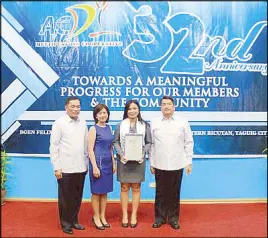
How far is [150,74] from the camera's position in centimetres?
413

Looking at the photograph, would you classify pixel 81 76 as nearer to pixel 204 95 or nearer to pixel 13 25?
pixel 13 25

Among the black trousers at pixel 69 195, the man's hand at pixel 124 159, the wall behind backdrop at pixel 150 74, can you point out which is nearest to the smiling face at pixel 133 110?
the man's hand at pixel 124 159

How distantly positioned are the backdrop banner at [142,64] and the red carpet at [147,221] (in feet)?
2.01

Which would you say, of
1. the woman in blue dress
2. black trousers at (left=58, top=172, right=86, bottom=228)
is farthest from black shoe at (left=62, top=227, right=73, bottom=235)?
the woman in blue dress

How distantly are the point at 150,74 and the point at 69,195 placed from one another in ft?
5.33

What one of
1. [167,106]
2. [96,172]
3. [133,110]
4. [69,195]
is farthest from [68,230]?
[167,106]

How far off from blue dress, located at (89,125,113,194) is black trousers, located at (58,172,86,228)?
0.13 meters

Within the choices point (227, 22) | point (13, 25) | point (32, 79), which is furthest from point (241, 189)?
point (13, 25)

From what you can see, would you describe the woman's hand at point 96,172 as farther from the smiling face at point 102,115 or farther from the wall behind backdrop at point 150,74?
the wall behind backdrop at point 150,74

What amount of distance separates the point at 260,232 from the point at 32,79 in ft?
9.17

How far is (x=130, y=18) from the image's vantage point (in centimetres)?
405

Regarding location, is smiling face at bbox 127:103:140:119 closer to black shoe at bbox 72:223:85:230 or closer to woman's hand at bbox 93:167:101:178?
woman's hand at bbox 93:167:101:178

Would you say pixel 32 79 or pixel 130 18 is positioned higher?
pixel 130 18

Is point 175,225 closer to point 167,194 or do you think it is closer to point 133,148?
point 167,194
